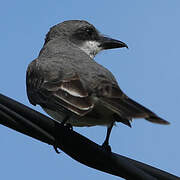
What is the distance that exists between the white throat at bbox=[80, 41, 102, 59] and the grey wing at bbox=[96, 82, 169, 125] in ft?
11.3

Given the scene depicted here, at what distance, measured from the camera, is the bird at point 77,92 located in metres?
5.15

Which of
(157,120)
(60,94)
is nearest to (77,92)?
(60,94)

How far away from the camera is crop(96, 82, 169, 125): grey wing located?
471cm

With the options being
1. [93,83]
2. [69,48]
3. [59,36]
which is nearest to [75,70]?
[93,83]

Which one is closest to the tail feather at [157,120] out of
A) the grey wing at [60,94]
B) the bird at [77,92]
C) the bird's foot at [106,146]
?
the bird at [77,92]

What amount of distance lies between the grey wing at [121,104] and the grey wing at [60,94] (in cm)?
19

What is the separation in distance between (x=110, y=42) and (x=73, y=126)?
325cm

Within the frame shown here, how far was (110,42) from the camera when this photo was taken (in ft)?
31.9

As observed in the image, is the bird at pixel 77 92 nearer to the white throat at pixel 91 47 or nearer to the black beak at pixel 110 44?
the white throat at pixel 91 47

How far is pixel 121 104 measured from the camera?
5.20 meters

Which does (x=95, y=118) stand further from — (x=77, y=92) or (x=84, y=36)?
(x=84, y=36)

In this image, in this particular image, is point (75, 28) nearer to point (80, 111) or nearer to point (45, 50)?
point (45, 50)

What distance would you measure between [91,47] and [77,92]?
411cm

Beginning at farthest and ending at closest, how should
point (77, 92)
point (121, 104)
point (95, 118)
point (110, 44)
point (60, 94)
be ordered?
point (110, 44)
point (95, 118)
point (60, 94)
point (77, 92)
point (121, 104)
